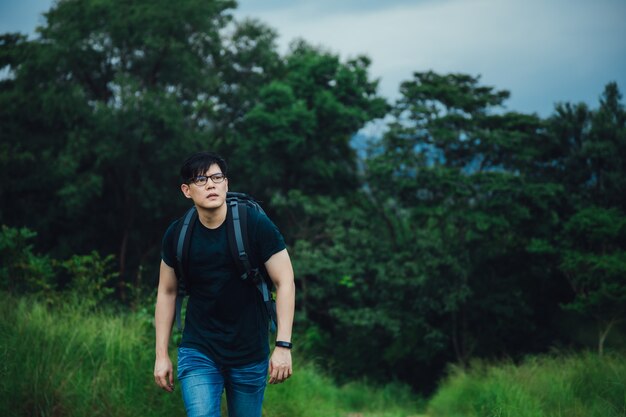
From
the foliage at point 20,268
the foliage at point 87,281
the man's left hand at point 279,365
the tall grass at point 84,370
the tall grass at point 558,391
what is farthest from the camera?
the foliage at point 20,268

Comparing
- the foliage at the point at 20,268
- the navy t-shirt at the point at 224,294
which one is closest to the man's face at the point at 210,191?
the navy t-shirt at the point at 224,294

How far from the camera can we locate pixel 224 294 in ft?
10.6

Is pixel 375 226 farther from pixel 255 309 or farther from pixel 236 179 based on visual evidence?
pixel 255 309

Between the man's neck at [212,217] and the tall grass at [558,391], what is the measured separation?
2694 millimetres

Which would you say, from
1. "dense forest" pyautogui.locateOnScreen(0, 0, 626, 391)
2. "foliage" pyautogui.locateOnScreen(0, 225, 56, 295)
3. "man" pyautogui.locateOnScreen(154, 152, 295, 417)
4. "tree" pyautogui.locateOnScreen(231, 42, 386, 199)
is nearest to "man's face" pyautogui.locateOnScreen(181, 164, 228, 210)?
"man" pyautogui.locateOnScreen(154, 152, 295, 417)

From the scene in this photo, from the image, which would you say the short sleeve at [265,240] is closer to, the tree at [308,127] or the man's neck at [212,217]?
the man's neck at [212,217]

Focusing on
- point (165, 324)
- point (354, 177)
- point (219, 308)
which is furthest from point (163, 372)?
point (354, 177)

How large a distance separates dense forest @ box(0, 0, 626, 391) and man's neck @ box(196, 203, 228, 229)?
18.9 meters

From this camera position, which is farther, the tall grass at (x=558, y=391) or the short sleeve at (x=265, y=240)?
the tall grass at (x=558, y=391)

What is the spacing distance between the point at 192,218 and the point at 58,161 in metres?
21.9

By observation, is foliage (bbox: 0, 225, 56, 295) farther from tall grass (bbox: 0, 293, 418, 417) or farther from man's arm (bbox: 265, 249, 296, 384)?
man's arm (bbox: 265, 249, 296, 384)

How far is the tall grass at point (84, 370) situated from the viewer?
17.4 ft

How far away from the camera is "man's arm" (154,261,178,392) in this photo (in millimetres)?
3328

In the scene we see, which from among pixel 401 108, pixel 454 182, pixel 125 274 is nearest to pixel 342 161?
pixel 401 108
